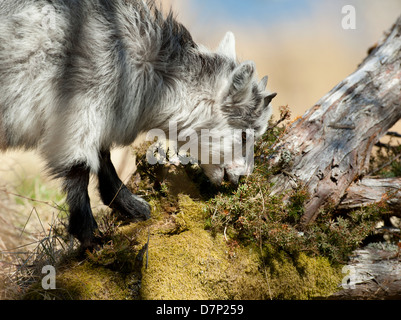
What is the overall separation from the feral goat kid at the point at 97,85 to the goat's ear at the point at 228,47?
25cm

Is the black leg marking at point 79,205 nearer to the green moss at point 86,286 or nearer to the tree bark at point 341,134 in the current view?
the green moss at point 86,286

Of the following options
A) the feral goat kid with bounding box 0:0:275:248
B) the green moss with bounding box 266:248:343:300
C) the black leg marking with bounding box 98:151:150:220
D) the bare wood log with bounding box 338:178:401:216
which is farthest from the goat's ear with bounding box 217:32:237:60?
the green moss with bounding box 266:248:343:300

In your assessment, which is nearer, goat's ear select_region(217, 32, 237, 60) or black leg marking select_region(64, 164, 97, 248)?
black leg marking select_region(64, 164, 97, 248)

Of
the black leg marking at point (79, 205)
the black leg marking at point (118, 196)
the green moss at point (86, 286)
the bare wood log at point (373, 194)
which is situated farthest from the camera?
the bare wood log at point (373, 194)

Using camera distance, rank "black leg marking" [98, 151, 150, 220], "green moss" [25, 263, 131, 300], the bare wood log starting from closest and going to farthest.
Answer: "green moss" [25, 263, 131, 300] < "black leg marking" [98, 151, 150, 220] < the bare wood log

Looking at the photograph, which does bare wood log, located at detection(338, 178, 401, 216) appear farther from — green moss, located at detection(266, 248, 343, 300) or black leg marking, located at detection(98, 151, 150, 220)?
black leg marking, located at detection(98, 151, 150, 220)

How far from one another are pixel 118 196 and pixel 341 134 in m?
2.17

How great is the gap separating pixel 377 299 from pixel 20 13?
Result: 11.4ft

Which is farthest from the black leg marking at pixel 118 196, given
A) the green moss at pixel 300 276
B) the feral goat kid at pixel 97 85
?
the green moss at pixel 300 276

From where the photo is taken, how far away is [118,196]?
11.6ft

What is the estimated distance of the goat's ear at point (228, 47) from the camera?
12.4ft

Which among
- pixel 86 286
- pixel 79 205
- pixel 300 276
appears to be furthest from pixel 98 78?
pixel 300 276

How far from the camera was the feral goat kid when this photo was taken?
112 inches
